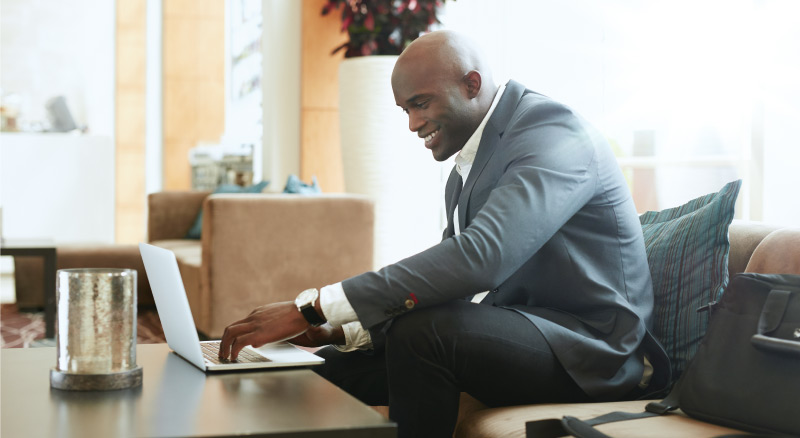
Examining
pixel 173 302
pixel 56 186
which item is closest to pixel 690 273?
pixel 173 302

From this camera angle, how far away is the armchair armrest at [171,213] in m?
5.68

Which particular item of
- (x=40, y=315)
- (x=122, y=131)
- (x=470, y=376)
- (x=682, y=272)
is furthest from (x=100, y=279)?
(x=122, y=131)

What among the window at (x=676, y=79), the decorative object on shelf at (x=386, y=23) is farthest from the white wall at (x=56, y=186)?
the window at (x=676, y=79)

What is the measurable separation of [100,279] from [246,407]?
10.6 inches

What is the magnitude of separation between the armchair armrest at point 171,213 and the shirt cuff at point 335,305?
4.40m

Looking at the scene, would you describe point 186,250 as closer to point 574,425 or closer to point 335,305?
point 335,305

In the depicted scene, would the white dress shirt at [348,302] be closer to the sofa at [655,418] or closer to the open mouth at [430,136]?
the open mouth at [430,136]

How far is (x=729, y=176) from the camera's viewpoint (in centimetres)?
340

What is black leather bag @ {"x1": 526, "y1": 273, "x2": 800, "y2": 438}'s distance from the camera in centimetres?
129

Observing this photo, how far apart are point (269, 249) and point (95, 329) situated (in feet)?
8.82

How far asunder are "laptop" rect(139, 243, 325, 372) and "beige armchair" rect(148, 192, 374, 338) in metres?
2.23

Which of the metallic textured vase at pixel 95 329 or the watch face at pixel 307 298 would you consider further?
the watch face at pixel 307 298

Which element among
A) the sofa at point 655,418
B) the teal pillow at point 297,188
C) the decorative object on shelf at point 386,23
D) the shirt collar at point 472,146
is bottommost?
the sofa at point 655,418

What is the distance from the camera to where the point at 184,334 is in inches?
57.0
